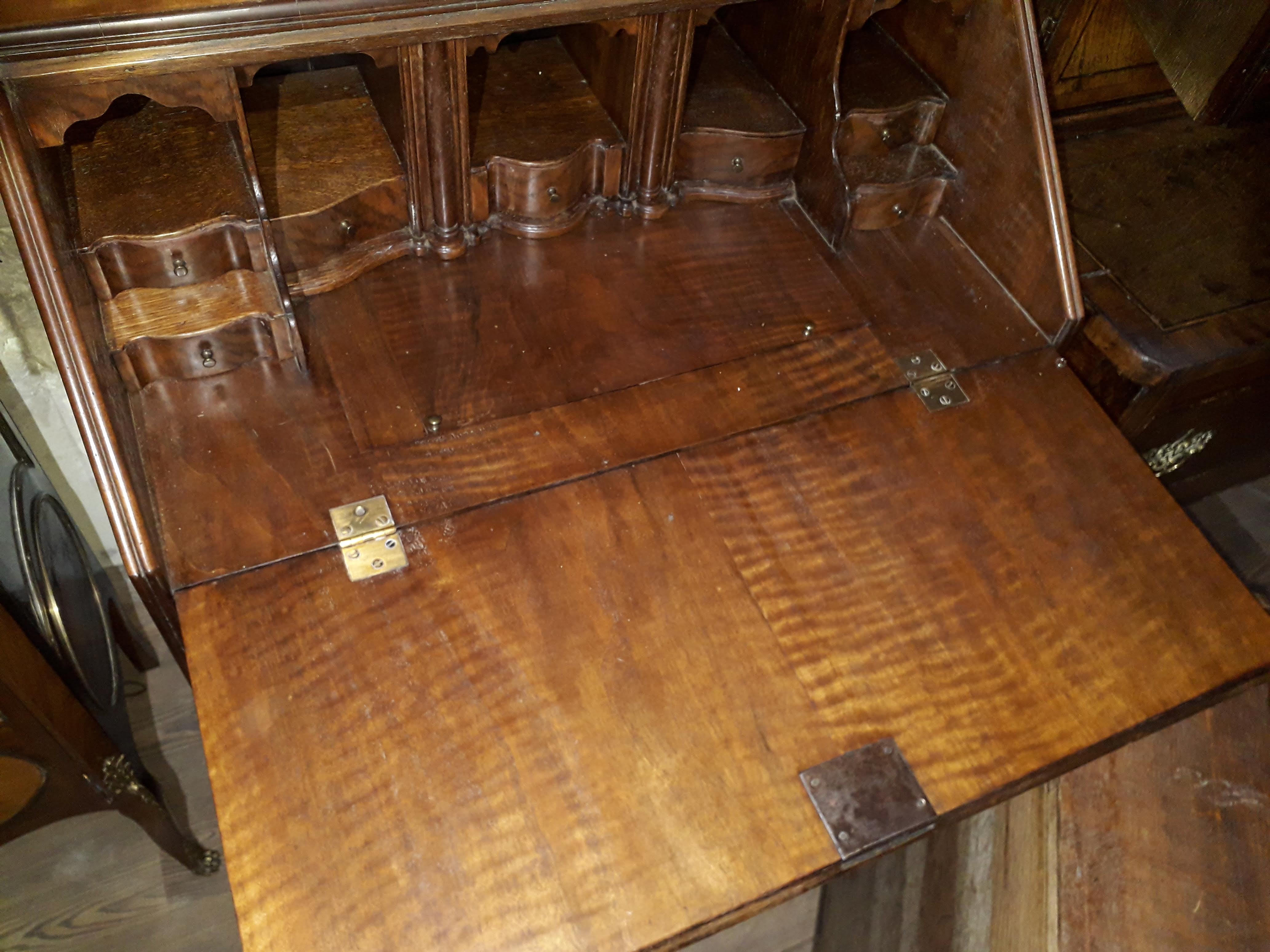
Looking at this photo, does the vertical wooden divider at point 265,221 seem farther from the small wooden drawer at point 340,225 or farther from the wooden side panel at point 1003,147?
the wooden side panel at point 1003,147

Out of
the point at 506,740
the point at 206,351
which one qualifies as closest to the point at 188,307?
the point at 206,351

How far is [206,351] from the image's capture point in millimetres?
1134

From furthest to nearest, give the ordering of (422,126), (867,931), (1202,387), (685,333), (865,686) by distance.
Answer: (867,931) → (1202,387) → (685,333) → (422,126) → (865,686)

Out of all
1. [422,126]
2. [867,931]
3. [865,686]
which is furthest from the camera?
[867,931]

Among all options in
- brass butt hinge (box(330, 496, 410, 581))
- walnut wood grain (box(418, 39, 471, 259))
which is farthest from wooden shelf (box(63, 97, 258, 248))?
brass butt hinge (box(330, 496, 410, 581))

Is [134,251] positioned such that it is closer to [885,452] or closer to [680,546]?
[680,546]

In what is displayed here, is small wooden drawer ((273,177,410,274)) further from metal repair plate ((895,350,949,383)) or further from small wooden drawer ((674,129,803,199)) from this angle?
metal repair plate ((895,350,949,383))

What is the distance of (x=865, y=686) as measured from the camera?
1.04m

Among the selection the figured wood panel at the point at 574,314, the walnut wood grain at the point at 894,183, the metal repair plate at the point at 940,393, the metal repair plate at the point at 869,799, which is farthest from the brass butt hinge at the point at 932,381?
the metal repair plate at the point at 869,799

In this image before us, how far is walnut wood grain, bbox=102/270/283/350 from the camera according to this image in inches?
43.1

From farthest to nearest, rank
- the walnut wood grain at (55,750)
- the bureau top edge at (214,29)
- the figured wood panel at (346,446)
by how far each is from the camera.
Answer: the walnut wood grain at (55,750), the figured wood panel at (346,446), the bureau top edge at (214,29)

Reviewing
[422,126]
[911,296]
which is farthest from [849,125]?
[422,126]

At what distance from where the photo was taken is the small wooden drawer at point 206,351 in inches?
43.5

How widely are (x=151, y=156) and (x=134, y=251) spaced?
144mm
